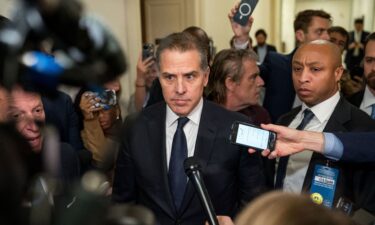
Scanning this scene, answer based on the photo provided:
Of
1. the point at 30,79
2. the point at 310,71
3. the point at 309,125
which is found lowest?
the point at 309,125

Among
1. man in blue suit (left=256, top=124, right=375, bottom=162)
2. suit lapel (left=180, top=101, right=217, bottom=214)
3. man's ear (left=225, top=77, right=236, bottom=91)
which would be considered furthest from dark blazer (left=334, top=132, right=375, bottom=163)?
man's ear (left=225, top=77, right=236, bottom=91)

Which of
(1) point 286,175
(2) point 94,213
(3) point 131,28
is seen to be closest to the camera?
(2) point 94,213

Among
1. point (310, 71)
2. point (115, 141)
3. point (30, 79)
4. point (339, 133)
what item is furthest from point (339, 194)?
point (30, 79)

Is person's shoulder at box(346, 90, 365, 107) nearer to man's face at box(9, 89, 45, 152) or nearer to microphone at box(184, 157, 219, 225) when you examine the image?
microphone at box(184, 157, 219, 225)

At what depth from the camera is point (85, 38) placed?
398 millimetres

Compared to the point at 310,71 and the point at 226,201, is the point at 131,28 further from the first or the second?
the point at 226,201

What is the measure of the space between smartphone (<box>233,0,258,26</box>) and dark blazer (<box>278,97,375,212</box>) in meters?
1.07

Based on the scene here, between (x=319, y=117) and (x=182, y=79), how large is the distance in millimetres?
547

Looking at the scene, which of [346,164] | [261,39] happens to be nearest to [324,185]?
[346,164]

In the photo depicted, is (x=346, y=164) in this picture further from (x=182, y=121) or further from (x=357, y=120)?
(x=182, y=121)

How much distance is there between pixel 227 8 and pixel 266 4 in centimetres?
197

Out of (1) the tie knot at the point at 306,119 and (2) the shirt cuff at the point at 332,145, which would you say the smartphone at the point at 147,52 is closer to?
(1) the tie knot at the point at 306,119

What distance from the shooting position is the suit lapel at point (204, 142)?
1352mm

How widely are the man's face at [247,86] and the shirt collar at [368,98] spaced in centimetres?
57
